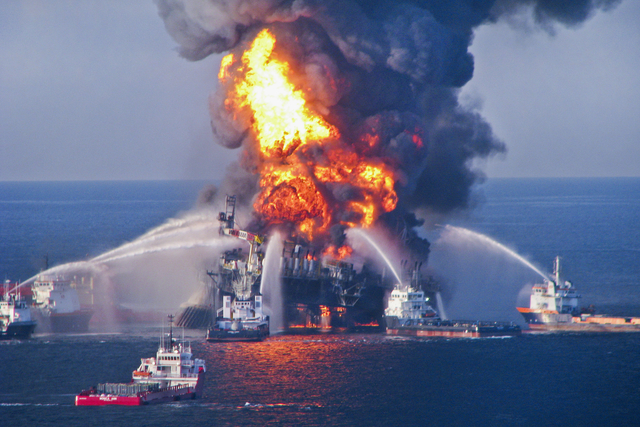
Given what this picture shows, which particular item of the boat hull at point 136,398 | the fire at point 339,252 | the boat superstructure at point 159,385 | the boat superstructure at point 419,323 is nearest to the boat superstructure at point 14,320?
the boat superstructure at point 159,385

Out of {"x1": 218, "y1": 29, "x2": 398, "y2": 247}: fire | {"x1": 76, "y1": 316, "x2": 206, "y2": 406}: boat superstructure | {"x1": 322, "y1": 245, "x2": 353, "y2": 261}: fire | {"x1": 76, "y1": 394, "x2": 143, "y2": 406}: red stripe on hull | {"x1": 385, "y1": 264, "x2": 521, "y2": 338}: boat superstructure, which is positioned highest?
{"x1": 218, "y1": 29, "x2": 398, "y2": 247}: fire

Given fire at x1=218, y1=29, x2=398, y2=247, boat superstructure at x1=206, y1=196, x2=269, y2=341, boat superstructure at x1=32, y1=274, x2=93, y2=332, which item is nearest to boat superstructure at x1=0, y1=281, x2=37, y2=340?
boat superstructure at x1=32, y1=274, x2=93, y2=332

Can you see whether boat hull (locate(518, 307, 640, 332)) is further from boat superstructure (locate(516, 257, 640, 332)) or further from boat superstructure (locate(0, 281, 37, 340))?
boat superstructure (locate(0, 281, 37, 340))

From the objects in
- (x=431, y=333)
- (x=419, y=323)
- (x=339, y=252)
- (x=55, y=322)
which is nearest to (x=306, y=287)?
(x=339, y=252)

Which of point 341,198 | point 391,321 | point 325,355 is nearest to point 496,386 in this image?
point 325,355

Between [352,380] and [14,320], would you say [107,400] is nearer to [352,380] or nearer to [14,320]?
[352,380]
